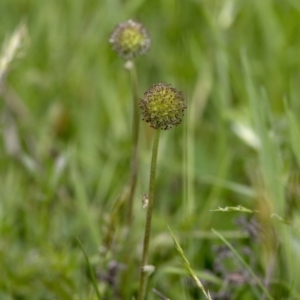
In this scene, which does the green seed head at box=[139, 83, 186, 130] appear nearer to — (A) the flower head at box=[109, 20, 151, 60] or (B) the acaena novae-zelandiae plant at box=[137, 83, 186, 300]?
(B) the acaena novae-zelandiae plant at box=[137, 83, 186, 300]

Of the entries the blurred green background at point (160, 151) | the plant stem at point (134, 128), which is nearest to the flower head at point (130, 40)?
the plant stem at point (134, 128)

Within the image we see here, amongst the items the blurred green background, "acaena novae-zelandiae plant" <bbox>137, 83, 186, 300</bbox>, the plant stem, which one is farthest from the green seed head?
the plant stem

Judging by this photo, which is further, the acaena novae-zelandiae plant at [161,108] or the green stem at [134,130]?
the green stem at [134,130]

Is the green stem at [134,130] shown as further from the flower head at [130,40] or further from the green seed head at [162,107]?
the green seed head at [162,107]

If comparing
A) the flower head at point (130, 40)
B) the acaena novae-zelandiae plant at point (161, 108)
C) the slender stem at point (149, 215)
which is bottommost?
the slender stem at point (149, 215)

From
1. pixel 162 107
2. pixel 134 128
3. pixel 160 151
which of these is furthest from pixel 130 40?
pixel 160 151

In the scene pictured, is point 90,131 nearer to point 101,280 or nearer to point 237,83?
point 237,83
